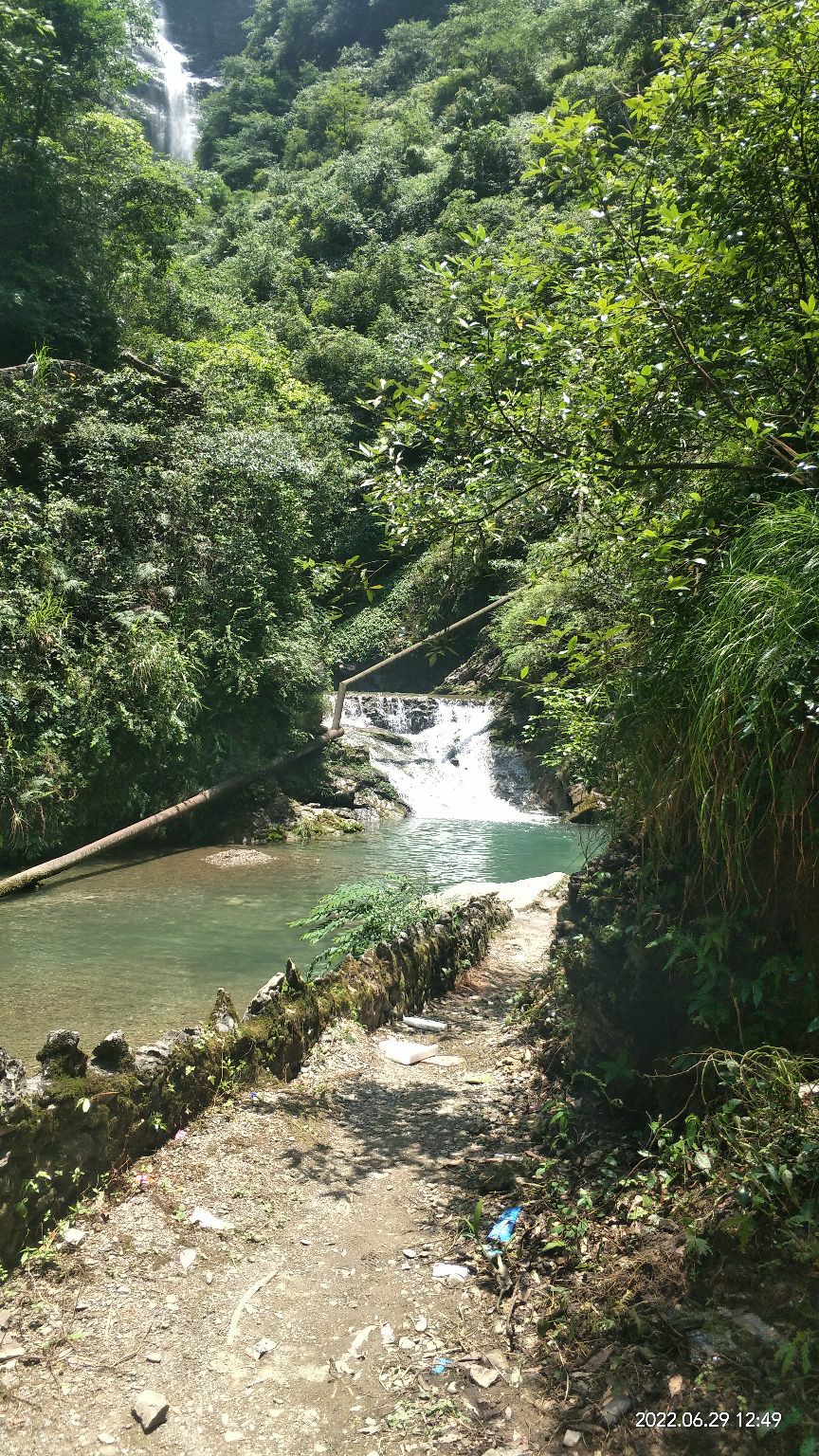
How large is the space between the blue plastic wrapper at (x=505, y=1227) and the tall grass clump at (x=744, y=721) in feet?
5.20

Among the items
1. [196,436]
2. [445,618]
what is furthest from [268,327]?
[196,436]

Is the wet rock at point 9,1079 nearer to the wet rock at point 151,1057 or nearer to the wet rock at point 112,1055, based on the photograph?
the wet rock at point 112,1055

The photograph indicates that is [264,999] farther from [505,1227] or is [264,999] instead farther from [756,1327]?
[756,1327]

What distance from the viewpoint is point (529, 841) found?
1683cm

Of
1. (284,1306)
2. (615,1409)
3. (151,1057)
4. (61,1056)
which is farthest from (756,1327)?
(151,1057)

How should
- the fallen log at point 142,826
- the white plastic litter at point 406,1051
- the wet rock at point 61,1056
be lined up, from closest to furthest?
the wet rock at point 61,1056, the white plastic litter at point 406,1051, the fallen log at point 142,826

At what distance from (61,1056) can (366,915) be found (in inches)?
147

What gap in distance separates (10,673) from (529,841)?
30.9 ft

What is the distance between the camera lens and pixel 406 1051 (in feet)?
20.2

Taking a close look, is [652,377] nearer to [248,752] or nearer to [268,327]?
[248,752]

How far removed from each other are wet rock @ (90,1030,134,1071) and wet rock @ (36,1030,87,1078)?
0.21 meters

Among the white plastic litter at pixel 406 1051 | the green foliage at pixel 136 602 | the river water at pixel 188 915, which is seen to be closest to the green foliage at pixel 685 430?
the river water at pixel 188 915

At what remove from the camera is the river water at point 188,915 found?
747 centimetres

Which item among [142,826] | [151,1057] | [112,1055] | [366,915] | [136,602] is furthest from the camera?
[136,602]
